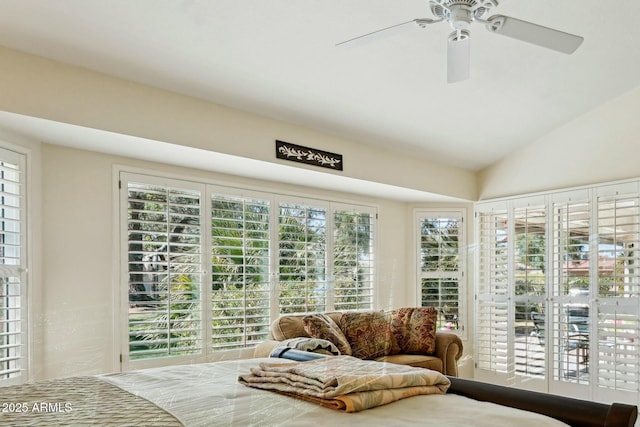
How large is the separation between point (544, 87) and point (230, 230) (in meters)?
2.49

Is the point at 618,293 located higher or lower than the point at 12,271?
lower

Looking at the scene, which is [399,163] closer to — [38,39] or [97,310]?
[97,310]

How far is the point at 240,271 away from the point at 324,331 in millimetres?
767

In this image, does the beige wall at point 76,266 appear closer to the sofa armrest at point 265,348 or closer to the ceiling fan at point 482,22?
the sofa armrest at point 265,348

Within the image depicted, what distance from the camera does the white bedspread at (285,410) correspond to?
1.41m

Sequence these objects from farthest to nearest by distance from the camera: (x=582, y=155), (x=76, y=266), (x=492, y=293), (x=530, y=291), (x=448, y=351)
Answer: (x=492, y=293), (x=530, y=291), (x=582, y=155), (x=448, y=351), (x=76, y=266)

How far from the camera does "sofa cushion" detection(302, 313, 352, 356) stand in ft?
12.3

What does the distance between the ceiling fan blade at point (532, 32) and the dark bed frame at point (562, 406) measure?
139cm

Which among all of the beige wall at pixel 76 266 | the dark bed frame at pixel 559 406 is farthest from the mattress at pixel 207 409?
the beige wall at pixel 76 266

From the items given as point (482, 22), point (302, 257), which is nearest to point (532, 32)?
point (482, 22)

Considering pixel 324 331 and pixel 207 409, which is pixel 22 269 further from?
pixel 324 331

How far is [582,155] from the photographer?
14.4ft

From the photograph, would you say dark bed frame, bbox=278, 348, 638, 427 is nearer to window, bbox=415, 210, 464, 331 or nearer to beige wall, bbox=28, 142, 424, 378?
beige wall, bbox=28, 142, 424, 378

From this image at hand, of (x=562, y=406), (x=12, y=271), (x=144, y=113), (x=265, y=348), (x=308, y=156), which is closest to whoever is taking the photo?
(x=562, y=406)
